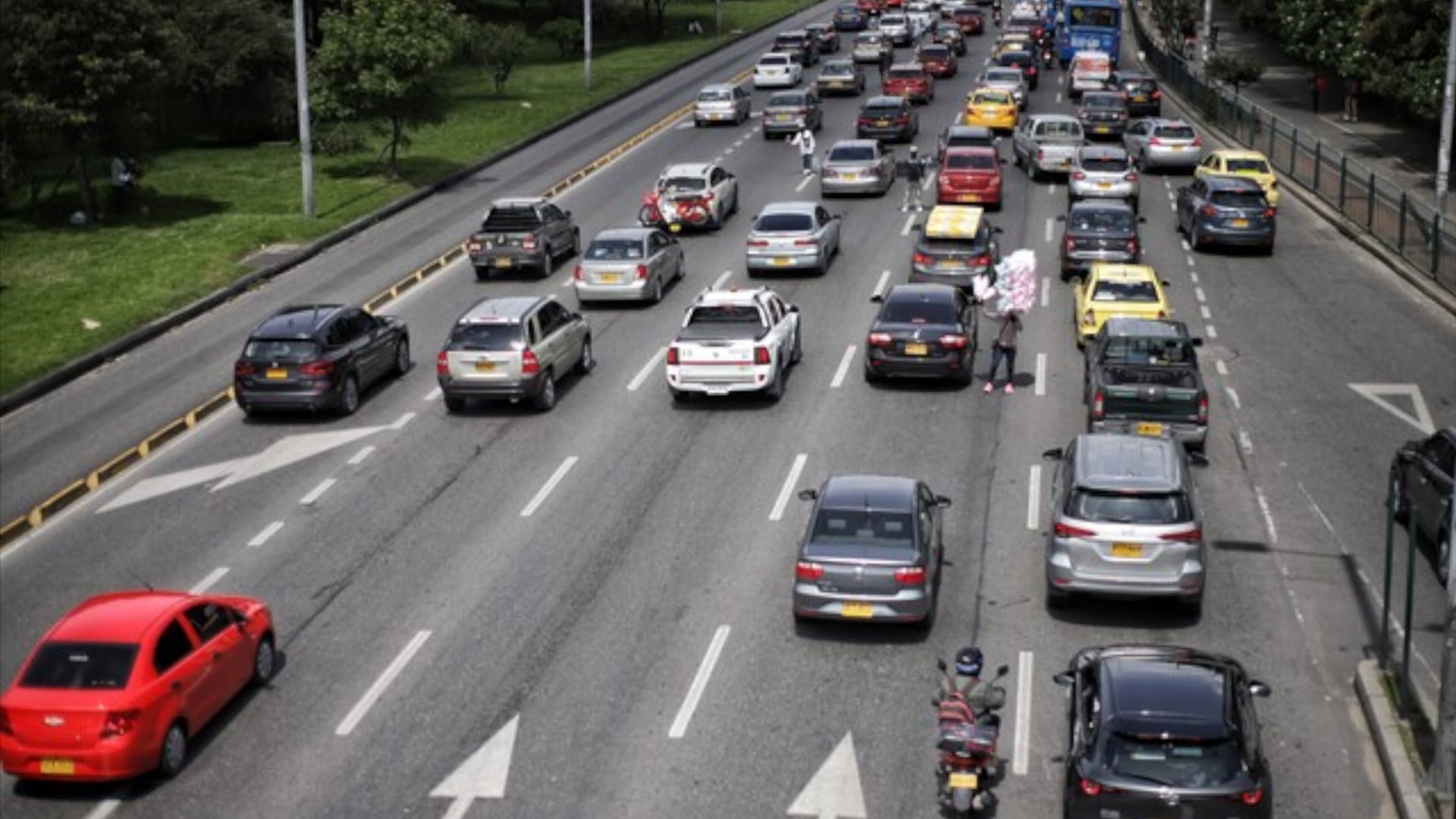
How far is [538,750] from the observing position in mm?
18562

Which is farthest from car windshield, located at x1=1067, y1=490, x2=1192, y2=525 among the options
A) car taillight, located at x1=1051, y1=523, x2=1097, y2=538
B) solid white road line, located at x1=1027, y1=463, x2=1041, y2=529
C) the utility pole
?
the utility pole

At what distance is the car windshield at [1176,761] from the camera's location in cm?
1530

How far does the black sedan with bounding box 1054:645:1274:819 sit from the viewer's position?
15.2m

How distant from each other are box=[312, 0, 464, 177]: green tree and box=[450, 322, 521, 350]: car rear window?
23.0 meters

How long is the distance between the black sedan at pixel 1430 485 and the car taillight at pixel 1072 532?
417cm

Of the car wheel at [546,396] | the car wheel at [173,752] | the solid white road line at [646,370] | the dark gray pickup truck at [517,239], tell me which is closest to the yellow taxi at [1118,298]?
the solid white road line at [646,370]

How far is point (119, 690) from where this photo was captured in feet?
57.8

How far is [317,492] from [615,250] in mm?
12521

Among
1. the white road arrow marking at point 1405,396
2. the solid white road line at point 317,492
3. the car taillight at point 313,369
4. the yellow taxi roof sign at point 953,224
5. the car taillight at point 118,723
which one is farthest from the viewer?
the yellow taxi roof sign at point 953,224

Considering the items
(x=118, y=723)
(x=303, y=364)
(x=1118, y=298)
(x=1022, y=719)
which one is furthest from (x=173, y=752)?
(x=1118, y=298)

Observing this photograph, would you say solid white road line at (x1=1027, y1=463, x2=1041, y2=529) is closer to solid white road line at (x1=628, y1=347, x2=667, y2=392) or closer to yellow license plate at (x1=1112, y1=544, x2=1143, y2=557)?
yellow license plate at (x1=1112, y1=544, x2=1143, y2=557)

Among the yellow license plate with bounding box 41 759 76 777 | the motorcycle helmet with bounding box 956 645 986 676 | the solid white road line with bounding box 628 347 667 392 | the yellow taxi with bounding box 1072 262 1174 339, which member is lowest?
the yellow license plate with bounding box 41 759 76 777

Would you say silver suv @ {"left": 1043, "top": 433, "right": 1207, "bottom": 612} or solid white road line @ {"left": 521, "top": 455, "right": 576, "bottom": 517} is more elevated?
silver suv @ {"left": 1043, "top": 433, "right": 1207, "bottom": 612}

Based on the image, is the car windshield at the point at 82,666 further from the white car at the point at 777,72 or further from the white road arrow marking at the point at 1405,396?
the white car at the point at 777,72
